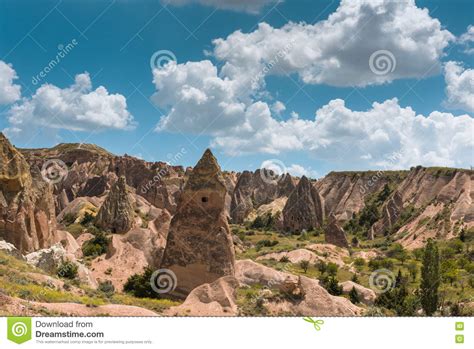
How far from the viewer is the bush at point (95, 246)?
124ft

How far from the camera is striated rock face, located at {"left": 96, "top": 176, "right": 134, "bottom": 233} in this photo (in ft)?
165

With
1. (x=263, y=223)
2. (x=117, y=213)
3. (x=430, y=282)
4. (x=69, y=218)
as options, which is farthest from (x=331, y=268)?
(x=263, y=223)

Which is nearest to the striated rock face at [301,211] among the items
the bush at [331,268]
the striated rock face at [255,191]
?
the striated rock face at [255,191]

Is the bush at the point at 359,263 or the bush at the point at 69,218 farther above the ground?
the bush at the point at 69,218

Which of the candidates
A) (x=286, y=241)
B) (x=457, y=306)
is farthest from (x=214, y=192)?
(x=286, y=241)

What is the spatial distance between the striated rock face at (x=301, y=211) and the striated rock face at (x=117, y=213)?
111 ft

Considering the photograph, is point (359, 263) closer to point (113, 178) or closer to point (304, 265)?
point (304, 265)

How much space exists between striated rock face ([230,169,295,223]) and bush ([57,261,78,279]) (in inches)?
3047

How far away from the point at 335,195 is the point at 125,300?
103m

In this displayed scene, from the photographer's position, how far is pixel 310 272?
40.9 m
